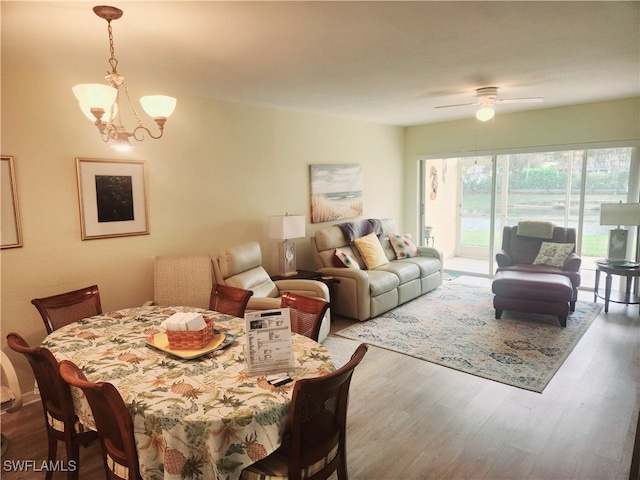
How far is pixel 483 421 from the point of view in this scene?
2.72 meters

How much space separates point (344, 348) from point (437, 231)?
420 centimetres

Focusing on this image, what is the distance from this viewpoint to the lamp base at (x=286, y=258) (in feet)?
15.0

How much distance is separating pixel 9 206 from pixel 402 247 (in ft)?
15.0

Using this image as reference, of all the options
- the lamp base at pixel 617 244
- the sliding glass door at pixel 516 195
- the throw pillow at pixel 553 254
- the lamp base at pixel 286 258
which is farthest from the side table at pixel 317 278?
the lamp base at pixel 617 244

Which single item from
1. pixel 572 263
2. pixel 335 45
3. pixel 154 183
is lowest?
pixel 572 263

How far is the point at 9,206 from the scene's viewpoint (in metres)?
2.87

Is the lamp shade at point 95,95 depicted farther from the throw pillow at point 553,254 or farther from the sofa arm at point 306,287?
the throw pillow at point 553,254

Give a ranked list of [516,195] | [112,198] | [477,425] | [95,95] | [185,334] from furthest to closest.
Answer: [516,195] → [112,198] → [477,425] → [185,334] → [95,95]

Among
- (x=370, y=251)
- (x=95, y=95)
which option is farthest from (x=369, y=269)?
(x=95, y=95)

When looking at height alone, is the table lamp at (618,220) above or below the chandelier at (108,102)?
below

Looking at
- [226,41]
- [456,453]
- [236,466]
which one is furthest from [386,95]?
[236,466]

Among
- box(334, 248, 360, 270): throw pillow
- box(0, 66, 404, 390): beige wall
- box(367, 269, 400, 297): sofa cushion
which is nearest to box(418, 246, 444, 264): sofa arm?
box(367, 269, 400, 297): sofa cushion

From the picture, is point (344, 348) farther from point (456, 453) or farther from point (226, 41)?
point (226, 41)

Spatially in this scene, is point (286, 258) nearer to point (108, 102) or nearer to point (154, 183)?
point (154, 183)
